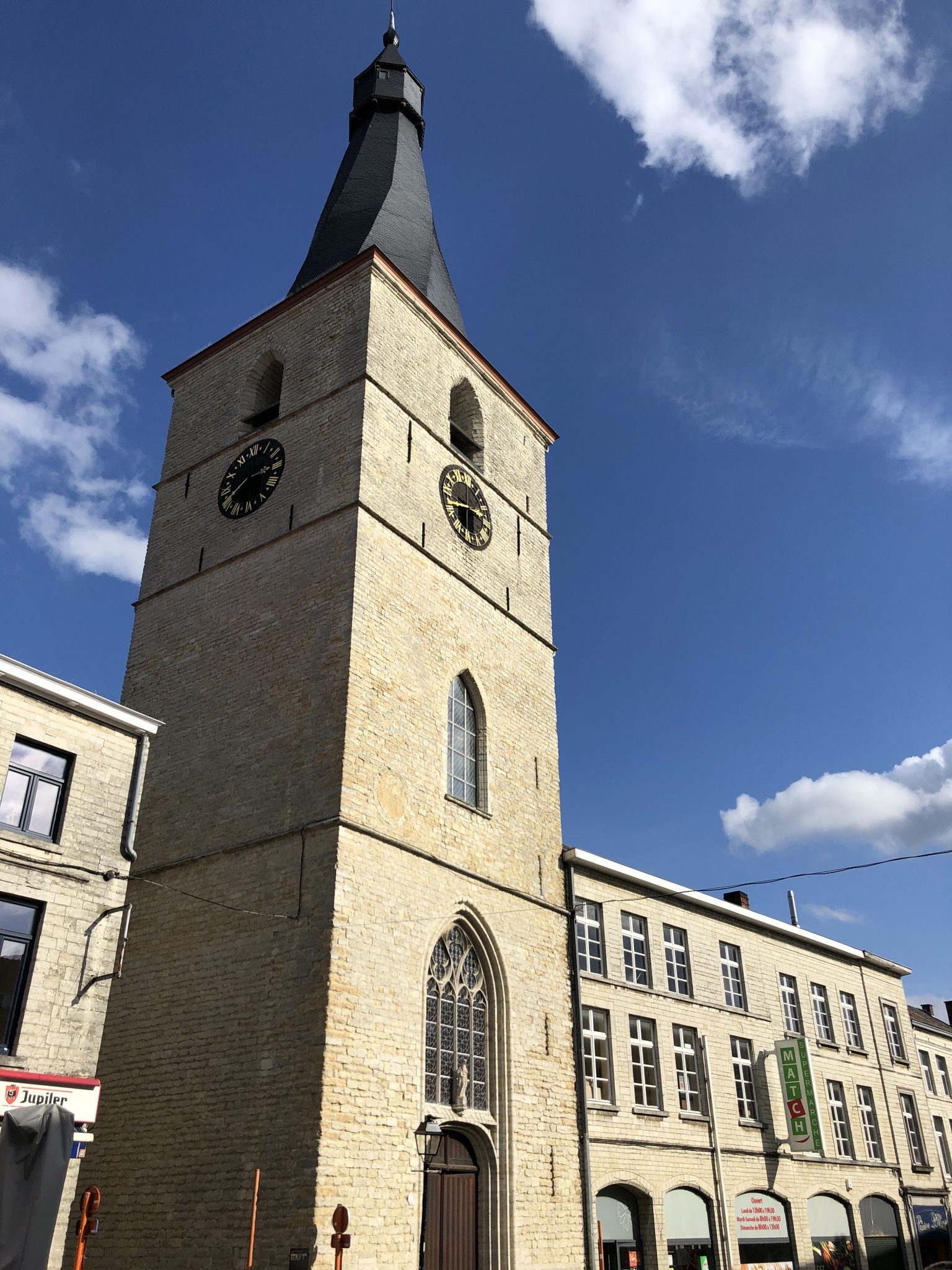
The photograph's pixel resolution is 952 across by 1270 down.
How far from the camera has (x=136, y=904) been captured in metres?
15.8

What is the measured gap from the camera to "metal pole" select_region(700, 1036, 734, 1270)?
61.4 feet

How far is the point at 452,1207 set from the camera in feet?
46.0

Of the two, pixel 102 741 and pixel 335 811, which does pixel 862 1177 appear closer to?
pixel 335 811

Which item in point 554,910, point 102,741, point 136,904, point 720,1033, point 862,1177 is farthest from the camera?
point 862,1177

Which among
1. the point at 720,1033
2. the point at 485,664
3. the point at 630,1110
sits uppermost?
the point at 485,664

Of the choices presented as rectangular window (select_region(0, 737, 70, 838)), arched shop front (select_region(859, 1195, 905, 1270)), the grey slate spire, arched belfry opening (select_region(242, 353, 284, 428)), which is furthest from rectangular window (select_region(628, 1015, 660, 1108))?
the grey slate spire

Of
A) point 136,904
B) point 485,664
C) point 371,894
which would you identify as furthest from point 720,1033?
point 136,904

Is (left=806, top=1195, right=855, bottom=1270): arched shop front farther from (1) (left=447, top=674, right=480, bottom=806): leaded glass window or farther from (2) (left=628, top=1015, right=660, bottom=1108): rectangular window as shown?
(1) (left=447, top=674, right=480, bottom=806): leaded glass window

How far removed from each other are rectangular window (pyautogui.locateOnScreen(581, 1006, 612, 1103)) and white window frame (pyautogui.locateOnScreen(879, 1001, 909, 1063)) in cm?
1220

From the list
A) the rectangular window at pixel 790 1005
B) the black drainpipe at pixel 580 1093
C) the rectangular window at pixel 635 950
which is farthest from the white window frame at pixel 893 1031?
the black drainpipe at pixel 580 1093

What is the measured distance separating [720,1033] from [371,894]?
1045 cm

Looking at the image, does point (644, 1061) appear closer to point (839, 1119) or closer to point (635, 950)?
point (635, 950)

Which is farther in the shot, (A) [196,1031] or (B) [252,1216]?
(A) [196,1031]

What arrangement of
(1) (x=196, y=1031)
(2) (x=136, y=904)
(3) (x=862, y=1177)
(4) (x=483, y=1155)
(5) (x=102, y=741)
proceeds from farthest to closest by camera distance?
(3) (x=862, y=1177) → (2) (x=136, y=904) → (4) (x=483, y=1155) → (1) (x=196, y=1031) → (5) (x=102, y=741)
